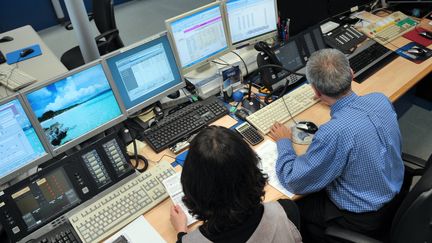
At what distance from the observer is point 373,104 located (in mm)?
1586

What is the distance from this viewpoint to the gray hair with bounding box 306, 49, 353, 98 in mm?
1576

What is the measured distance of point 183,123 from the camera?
6.66 feet

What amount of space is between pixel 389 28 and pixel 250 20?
48.4 inches

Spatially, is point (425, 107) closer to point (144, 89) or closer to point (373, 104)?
point (373, 104)

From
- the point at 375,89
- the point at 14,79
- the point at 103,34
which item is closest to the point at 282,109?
the point at 375,89

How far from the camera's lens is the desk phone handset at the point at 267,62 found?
7.30 feet

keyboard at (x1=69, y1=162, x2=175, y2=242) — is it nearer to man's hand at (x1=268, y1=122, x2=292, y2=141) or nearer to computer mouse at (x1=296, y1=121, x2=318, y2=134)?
man's hand at (x1=268, y1=122, x2=292, y2=141)

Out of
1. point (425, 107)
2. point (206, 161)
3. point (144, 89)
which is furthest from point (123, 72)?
point (425, 107)

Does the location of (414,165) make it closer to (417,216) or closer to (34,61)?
(417,216)

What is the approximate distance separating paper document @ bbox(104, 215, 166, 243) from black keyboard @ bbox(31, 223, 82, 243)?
0.14 metres

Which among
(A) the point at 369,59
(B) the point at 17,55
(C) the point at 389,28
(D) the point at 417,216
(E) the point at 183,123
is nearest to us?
(D) the point at 417,216

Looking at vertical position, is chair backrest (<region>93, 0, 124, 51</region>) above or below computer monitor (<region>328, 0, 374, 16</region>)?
above

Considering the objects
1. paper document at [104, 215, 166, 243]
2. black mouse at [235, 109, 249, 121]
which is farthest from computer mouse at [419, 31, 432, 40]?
paper document at [104, 215, 166, 243]

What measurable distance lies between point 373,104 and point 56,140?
1474 millimetres
